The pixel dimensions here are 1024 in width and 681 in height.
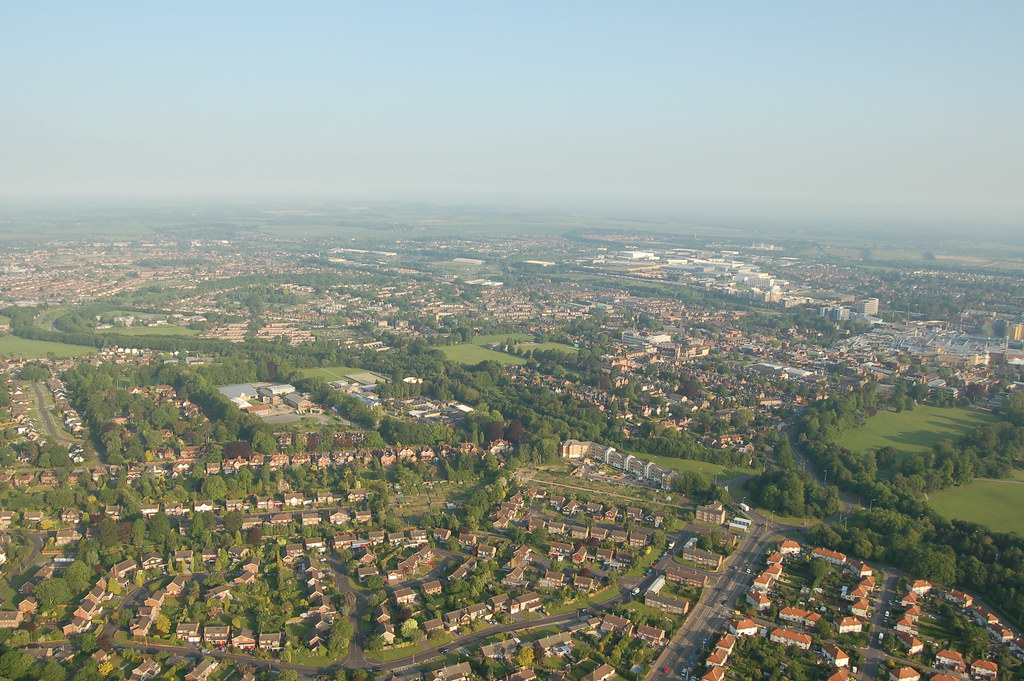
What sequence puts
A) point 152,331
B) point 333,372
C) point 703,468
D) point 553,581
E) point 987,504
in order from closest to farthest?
point 553,581 < point 987,504 < point 703,468 < point 333,372 < point 152,331

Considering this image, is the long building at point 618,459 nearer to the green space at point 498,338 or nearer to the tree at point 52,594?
the tree at point 52,594

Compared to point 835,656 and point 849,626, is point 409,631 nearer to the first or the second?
point 835,656

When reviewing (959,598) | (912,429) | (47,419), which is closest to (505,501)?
(959,598)

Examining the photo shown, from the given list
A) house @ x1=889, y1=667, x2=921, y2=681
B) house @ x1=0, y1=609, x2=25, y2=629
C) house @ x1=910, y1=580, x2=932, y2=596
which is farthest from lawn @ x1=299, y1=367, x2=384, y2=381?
house @ x1=889, y1=667, x2=921, y2=681

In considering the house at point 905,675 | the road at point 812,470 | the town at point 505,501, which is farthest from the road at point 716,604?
the house at point 905,675

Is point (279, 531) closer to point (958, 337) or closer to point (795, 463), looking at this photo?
point (795, 463)

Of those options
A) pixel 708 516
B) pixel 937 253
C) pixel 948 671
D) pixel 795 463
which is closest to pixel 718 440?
pixel 795 463
